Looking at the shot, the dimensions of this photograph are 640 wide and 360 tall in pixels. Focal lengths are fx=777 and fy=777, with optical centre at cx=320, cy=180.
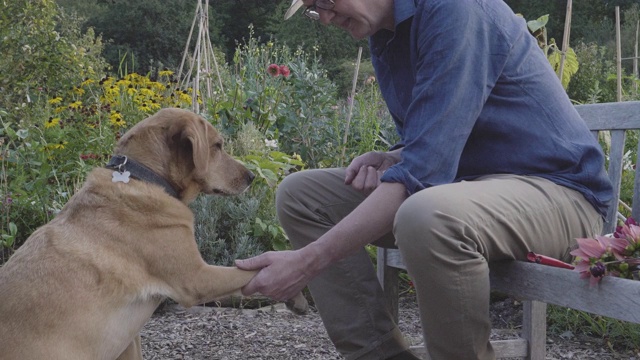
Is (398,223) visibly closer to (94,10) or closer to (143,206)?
(143,206)

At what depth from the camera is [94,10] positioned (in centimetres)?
2980

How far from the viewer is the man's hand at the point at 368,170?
316 centimetres

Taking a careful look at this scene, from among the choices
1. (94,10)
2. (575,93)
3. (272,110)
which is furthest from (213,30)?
(272,110)

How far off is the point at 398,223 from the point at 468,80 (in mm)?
525

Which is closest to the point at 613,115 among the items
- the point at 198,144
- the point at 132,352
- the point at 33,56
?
the point at 198,144

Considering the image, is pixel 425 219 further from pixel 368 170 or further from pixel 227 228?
pixel 227 228

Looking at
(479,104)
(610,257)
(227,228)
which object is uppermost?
(479,104)

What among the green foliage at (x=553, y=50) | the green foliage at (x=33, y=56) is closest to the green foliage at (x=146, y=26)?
the green foliage at (x=33, y=56)

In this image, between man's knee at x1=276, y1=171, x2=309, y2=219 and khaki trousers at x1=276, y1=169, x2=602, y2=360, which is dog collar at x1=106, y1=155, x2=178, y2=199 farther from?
khaki trousers at x1=276, y1=169, x2=602, y2=360

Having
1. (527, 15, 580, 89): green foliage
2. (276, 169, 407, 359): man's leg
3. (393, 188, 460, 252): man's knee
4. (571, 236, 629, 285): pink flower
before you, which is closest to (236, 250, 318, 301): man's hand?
(276, 169, 407, 359): man's leg

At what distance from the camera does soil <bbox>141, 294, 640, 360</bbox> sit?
4094mm

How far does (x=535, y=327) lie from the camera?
3.53m

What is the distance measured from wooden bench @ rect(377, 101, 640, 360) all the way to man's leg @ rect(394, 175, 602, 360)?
0.11m

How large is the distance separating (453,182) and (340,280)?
66 cm
